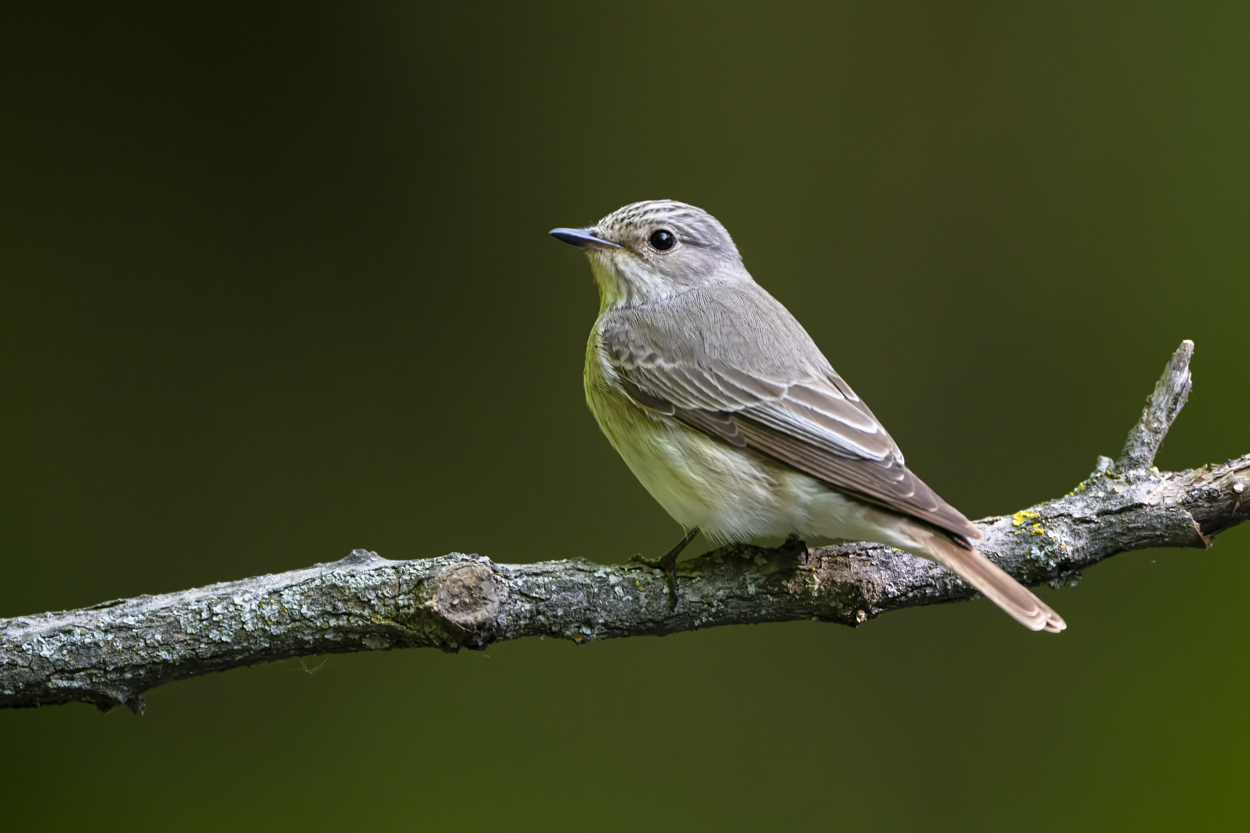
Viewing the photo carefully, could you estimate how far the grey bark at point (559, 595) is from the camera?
2518 millimetres

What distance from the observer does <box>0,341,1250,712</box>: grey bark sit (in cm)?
252

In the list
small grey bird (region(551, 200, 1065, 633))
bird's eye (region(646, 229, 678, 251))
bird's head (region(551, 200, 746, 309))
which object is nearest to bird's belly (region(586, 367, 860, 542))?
small grey bird (region(551, 200, 1065, 633))

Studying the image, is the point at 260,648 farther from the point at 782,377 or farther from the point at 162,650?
the point at 782,377

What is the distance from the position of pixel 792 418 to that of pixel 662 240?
Answer: 0.93 metres

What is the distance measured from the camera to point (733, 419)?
2.74 metres

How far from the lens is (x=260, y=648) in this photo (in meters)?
2.57

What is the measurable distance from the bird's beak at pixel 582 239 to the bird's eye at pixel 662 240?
0.42ft

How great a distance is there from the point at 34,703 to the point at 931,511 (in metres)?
2.43

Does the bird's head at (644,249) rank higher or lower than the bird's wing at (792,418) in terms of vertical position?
higher

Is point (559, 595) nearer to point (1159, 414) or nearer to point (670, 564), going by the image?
point (670, 564)

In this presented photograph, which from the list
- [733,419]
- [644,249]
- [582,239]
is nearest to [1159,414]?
[733,419]

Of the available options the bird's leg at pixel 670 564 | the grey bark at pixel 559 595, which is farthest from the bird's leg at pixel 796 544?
the bird's leg at pixel 670 564

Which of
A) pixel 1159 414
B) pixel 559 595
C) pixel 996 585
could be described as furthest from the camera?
pixel 1159 414

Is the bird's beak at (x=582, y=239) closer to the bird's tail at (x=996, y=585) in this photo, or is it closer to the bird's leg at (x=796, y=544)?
the bird's leg at (x=796, y=544)
